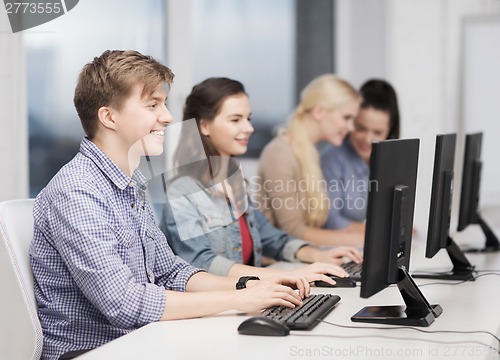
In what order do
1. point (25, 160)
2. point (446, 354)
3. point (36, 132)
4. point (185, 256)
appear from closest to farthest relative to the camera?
point (446, 354), point (185, 256), point (25, 160), point (36, 132)

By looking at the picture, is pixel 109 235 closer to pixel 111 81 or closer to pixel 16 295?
pixel 16 295

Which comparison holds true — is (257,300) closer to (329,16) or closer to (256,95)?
(256,95)

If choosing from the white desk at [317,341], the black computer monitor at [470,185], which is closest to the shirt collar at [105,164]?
the white desk at [317,341]

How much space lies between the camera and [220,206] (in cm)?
248

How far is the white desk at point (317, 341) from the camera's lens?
1.46 m

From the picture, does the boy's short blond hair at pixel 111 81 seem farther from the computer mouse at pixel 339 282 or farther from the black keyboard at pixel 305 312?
the computer mouse at pixel 339 282

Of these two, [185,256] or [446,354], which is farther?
[185,256]

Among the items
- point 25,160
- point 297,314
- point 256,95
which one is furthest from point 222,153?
point 256,95

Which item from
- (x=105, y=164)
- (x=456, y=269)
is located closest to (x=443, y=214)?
(x=456, y=269)

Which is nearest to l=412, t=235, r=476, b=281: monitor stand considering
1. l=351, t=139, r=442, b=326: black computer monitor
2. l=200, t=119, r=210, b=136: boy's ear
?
l=351, t=139, r=442, b=326: black computer monitor

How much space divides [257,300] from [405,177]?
1.50 ft

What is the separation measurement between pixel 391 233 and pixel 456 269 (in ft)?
2.89

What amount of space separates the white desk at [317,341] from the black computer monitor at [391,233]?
0.05 meters

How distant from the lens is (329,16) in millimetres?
5242
